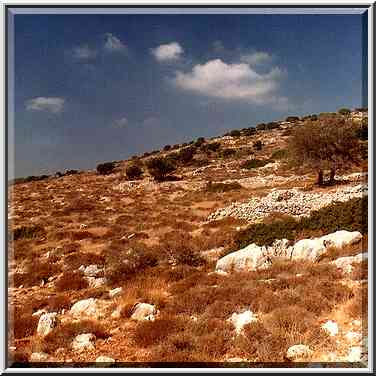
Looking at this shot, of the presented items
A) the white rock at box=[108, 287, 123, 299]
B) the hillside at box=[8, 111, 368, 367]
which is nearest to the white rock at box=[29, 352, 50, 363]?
the hillside at box=[8, 111, 368, 367]

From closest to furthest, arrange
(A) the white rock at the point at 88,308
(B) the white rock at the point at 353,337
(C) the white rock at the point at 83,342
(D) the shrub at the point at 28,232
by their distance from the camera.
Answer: (B) the white rock at the point at 353,337
(C) the white rock at the point at 83,342
(A) the white rock at the point at 88,308
(D) the shrub at the point at 28,232

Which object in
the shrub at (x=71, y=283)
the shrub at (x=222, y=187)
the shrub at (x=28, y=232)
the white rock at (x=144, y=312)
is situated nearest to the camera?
the white rock at (x=144, y=312)

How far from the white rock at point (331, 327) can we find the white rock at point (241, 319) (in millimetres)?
906

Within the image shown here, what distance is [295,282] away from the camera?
565cm

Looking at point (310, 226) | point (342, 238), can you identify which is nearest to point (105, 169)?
point (310, 226)

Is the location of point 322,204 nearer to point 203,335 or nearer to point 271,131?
point 203,335

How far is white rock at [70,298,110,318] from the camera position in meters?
5.80

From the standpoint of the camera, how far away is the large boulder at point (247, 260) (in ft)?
21.4

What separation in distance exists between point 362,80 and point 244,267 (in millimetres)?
3655

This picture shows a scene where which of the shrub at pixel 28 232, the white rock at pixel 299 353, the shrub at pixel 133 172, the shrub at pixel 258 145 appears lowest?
the white rock at pixel 299 353

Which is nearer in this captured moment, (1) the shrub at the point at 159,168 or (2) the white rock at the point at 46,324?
(2) the white rock at the point at 46,324

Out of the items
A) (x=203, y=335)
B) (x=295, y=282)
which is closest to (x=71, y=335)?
(x=203, y=335)

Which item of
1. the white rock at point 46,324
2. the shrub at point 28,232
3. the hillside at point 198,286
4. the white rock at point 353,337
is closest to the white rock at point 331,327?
the hillside at point 198,286

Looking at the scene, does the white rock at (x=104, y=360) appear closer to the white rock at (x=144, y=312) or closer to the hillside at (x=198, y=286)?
the hillside at (x=198, y=286)
